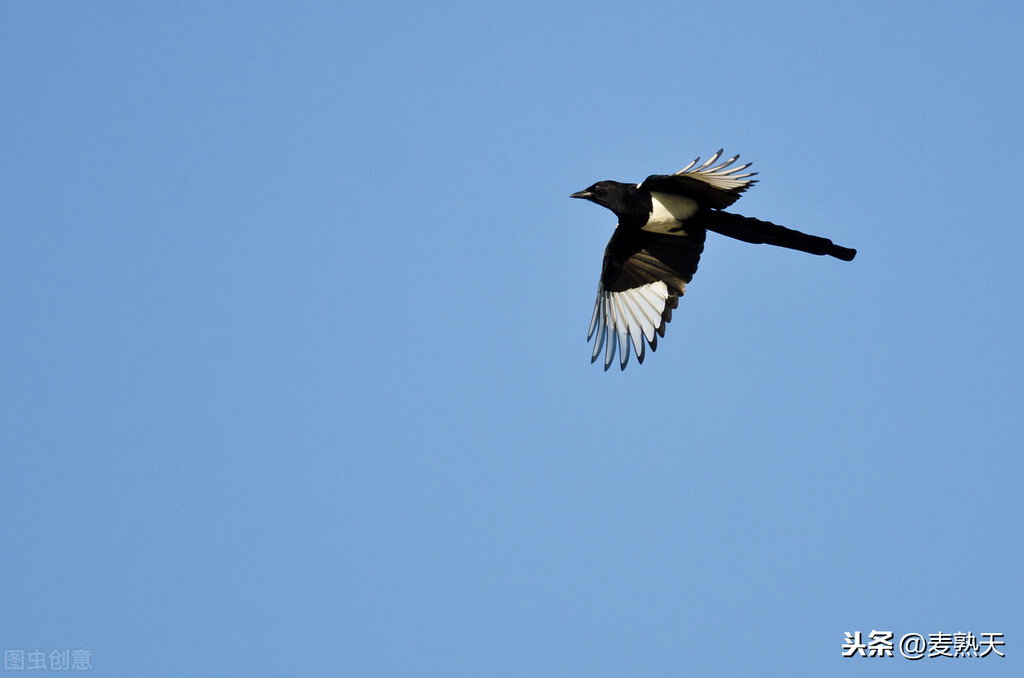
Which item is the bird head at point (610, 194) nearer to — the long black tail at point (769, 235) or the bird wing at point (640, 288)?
the bird wing at point (640, 288)

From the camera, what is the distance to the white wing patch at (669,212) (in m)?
8.91

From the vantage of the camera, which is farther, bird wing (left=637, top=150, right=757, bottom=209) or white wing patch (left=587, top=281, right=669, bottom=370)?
white wing patch (left=587, top=281, right=669, bottom=370)

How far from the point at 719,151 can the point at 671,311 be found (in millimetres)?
1468

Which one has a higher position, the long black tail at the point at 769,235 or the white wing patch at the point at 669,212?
the white wing patch at the point at 669,212

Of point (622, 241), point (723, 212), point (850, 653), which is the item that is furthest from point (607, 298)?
point (850, 653)

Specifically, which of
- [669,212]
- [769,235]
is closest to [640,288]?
[669,212]

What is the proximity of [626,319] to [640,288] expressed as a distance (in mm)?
282

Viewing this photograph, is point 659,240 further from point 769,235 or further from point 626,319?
point 769,235

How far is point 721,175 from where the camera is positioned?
337 inches

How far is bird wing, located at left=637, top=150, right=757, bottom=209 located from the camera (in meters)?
8.53

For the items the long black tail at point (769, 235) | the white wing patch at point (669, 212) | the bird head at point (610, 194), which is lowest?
the long black tail at point (769, 235)

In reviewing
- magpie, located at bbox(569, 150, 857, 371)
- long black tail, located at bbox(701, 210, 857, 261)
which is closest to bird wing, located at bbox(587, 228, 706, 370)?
magpie, located at bbox(569, 150, 857, 371)

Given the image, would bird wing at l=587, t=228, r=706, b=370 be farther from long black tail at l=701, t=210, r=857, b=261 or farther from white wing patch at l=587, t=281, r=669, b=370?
long black tail at l=701, t=210, r=857, b=261

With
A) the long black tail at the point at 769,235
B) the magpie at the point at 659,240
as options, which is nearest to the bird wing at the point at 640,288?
the magpie at the point at 659,240
